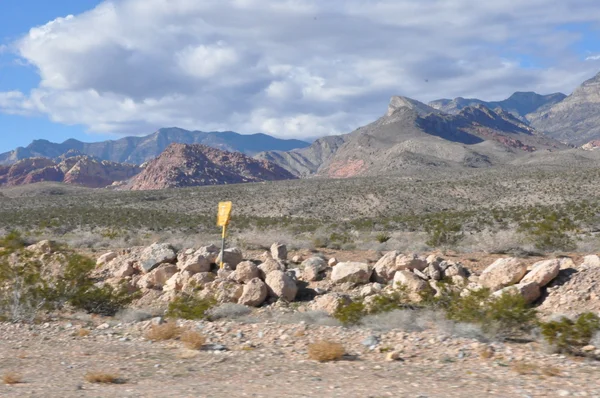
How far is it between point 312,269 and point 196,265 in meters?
3.07

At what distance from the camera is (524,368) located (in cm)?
811

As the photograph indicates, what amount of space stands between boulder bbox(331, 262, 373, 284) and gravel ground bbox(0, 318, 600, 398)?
155 inches

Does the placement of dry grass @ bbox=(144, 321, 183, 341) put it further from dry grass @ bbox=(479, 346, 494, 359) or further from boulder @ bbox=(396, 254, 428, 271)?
boulder @ bbox=(396, 254, 428, 271)

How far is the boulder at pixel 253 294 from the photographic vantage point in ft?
44.1

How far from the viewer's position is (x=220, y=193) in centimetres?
6297

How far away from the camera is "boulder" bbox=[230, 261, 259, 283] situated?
14.6 meters

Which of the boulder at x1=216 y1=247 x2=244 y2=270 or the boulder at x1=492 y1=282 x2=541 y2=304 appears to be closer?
the boulder at x1=492 y1=282 x2=541 y2=304

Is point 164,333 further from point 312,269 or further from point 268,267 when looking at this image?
point 312,269

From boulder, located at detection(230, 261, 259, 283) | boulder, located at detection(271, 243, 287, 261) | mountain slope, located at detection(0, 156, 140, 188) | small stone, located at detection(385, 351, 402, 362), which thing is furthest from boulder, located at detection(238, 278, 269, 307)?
mountain slope, located at detection(0, 156, 140, 188)

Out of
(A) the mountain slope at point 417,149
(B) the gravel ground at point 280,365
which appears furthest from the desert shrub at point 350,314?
(A) the mountain slope at point 417,149

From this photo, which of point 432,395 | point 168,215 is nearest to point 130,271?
point 432,395

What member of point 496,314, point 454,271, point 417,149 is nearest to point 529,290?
point 454,271

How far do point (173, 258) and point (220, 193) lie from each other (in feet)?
153

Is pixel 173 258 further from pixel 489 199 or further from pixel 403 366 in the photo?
pixel 489 199
